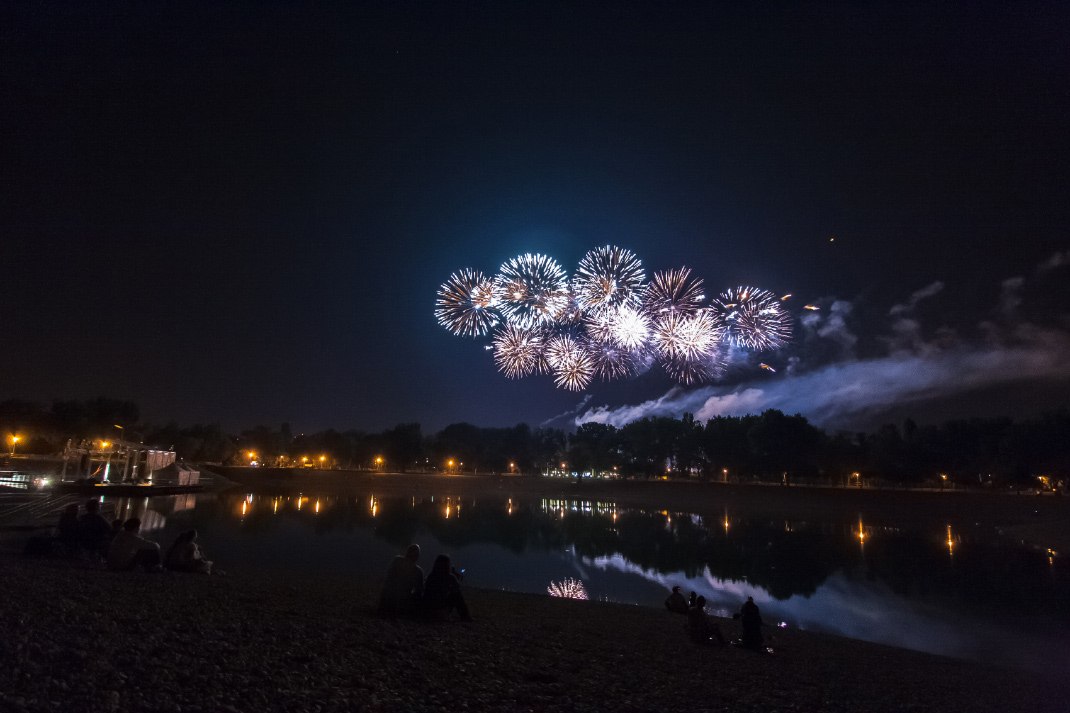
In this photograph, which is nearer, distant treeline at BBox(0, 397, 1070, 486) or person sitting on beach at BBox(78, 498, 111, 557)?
person sitting on beach at BBox(78, 498, 111, 557)

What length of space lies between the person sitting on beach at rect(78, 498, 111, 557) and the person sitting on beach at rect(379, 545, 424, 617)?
8652 millimetres

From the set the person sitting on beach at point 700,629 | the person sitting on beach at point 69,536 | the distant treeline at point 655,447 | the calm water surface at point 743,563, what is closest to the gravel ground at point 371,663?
the person sitting on beach at point 700,629

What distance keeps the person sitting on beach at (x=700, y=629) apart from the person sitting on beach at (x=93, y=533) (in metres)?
13.9

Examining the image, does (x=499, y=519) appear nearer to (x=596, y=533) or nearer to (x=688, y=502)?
(x=596, y=533)

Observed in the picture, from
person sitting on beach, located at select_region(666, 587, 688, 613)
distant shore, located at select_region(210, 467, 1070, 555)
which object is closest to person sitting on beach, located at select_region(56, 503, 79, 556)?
Answer: person sitting on beach, located at select_region(666, 587, 688, 613)

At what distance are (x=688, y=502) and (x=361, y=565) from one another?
57.0 meters

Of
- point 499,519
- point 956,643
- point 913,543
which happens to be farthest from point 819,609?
point 499,519

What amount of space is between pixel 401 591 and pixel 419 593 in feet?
1.08

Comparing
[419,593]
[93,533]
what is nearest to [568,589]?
[419,593]

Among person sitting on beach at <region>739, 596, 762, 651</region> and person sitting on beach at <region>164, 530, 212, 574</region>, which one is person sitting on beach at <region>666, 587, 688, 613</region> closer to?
person sitting on beach at <region>739, 596, 762, 651</region>

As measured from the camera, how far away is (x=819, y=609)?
19875 mm

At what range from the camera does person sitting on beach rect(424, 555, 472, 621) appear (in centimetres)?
1020

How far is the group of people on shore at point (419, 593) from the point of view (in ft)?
33.2

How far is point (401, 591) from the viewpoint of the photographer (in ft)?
33.5
